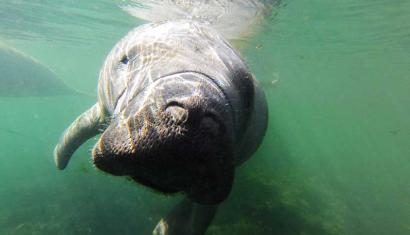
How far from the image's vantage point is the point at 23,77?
53.7 feet

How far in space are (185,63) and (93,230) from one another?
7.23 meters

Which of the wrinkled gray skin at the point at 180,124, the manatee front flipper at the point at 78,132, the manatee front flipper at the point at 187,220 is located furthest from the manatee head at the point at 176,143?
the manatee front flipper at the point at 78,132

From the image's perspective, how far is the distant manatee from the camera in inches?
616

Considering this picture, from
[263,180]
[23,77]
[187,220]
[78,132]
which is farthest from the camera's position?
[23,77]

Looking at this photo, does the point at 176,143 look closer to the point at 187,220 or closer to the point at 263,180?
the point at 187,220

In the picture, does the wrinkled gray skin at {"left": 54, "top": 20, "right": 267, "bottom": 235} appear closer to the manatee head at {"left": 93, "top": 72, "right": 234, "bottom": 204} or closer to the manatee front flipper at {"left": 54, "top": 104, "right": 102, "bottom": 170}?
the manatee head at {"left": 93, "top": 72, "right": 234, "bottom": 204}

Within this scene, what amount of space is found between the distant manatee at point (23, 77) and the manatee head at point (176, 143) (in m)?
16.3

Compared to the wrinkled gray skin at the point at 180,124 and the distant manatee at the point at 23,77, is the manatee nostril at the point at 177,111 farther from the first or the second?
the distant manatee at the point at 23,77

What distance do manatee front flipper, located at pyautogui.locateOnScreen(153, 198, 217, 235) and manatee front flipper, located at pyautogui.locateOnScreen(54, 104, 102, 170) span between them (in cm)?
188

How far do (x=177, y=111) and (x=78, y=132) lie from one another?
15.7 feet

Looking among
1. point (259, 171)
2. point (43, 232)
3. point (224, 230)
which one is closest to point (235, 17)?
point (259, 171)

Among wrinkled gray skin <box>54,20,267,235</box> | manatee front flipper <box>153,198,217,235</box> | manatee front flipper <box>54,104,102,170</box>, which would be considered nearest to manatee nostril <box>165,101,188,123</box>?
wrinkled gray skin <box>54,20,267,235</box>

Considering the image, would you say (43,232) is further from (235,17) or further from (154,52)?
(235,17)

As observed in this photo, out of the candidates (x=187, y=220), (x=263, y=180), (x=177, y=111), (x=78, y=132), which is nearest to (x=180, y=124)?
(x=177, y=111)
